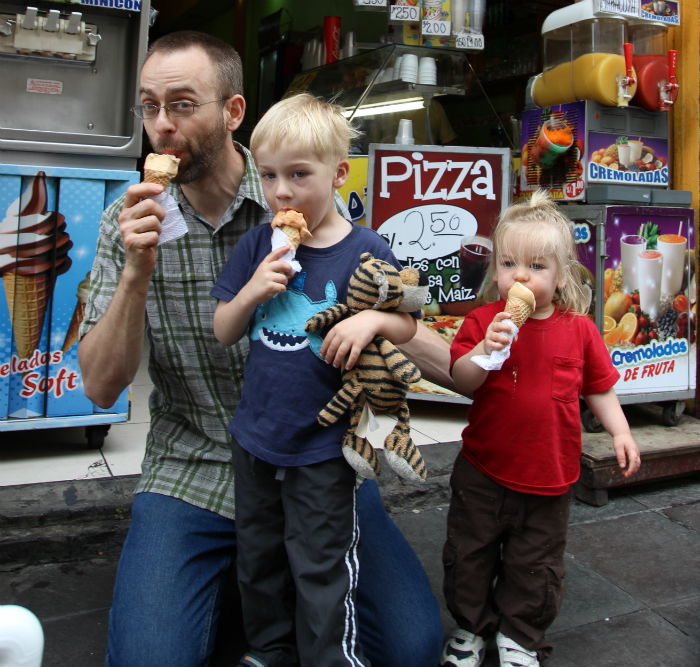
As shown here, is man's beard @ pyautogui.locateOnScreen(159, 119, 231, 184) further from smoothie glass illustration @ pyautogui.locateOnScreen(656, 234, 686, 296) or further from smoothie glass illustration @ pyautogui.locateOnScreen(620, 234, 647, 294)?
smoothie glass illustration @ pyautogui.locateOnScreen(656, 234, 686, 296)

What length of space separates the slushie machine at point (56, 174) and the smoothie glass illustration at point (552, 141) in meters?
1.93

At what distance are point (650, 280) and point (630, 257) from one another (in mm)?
162

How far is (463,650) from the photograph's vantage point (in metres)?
2.22

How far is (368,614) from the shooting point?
2123 mm

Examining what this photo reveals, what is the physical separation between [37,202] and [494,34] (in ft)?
15.1

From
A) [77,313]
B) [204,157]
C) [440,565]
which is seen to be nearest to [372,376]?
[204,157]

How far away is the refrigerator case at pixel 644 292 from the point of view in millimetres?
3803

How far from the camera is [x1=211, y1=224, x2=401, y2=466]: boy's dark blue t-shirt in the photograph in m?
1.84

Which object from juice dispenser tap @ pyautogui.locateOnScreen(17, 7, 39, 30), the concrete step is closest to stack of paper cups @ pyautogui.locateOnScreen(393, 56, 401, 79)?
juice dispenser tap @ pyautogui.locateOnScreen(17, 7, 39, 30)

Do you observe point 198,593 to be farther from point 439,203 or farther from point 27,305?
point 439,203

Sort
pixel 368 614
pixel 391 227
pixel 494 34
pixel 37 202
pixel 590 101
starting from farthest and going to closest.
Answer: pixel 494 34
pixel 391 227
pixel 590 101
pixel 37 202
pixel 368 614

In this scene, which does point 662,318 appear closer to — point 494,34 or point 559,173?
point 559,173

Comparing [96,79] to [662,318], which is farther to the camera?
[662,318]

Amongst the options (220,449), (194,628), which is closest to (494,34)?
(220,449)
